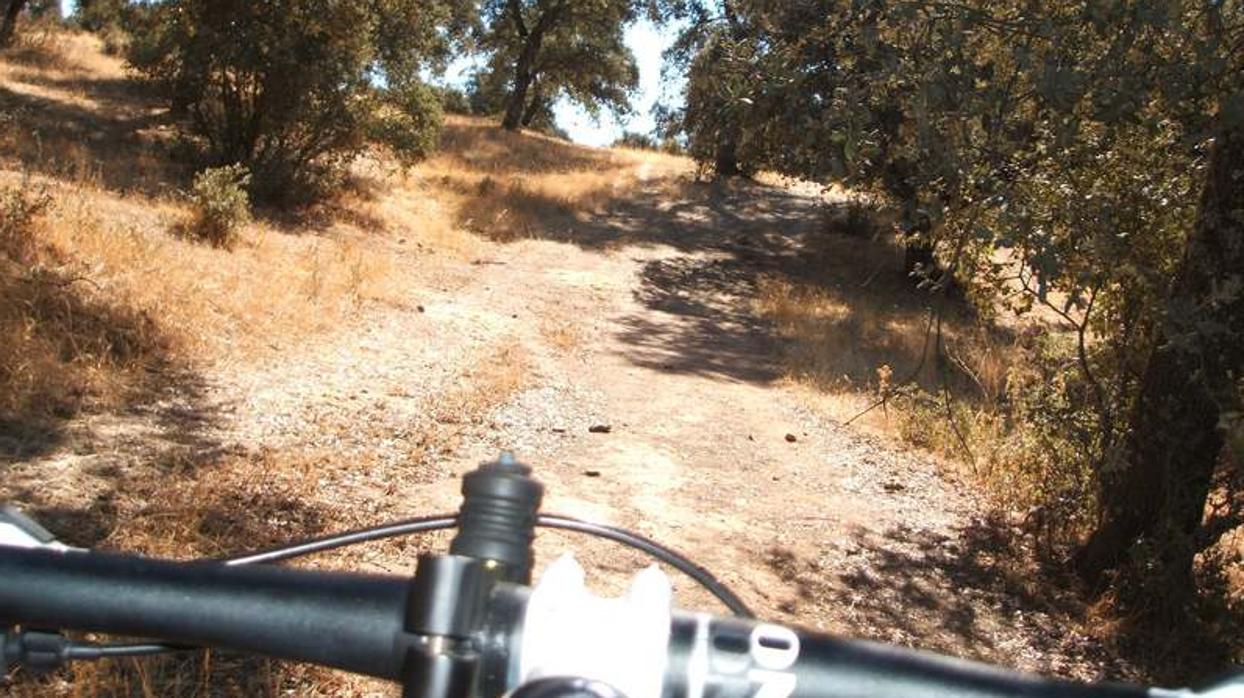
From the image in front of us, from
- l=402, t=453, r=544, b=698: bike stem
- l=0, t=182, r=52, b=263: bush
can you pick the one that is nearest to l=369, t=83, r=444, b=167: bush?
l=0, t=182, r=52, b=263: bush

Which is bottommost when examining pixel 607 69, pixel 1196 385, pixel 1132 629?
pixel 1132 629

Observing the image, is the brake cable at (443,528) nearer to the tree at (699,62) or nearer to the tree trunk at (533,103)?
the tree at (699,62)

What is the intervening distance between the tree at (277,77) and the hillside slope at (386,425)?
33.9 inches

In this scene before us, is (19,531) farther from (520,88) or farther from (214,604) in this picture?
(520,88)

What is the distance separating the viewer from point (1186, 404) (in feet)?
16.4

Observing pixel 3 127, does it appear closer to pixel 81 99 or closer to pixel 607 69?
pixel 81 99

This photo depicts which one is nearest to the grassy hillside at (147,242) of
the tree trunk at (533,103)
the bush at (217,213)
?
the bush at (217,213)

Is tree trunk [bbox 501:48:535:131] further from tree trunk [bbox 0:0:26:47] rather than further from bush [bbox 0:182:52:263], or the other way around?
bush [bbox 0:182:52:263]

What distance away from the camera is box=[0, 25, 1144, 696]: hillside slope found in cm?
473

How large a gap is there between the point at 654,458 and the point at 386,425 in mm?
1814

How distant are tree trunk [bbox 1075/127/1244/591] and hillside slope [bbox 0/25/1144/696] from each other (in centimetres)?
57

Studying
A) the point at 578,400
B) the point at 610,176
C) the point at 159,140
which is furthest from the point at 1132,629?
the point at 610,176

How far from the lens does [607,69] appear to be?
3200 cm

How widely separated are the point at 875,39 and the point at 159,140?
44.2ft
